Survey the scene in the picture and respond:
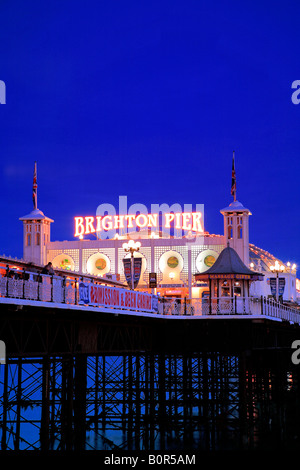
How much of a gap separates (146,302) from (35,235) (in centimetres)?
5145

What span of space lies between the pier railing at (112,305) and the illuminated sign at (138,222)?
25237 mm

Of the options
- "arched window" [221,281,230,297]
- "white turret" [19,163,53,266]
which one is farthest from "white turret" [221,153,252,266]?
"arched window" [221,281,230,297]

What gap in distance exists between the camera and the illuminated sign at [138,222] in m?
86.6

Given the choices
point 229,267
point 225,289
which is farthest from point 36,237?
point 229,267

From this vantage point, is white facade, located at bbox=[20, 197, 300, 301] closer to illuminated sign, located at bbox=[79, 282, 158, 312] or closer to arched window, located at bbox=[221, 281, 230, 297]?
arched window, located at bbox=[221, 281, 230, 297]

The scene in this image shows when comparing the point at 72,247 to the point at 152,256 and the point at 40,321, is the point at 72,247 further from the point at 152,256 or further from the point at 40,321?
the point at 40,321

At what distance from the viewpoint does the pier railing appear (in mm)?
25609

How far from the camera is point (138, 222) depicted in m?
88.0

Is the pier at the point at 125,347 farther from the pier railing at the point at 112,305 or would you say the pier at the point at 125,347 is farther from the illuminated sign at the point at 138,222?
the illuminated sign at the point at 138,222

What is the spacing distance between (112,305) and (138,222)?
178 feet

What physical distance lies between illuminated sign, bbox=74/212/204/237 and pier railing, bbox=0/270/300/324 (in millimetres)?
25237

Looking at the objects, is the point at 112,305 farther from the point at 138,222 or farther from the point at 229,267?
the point at 138,222
